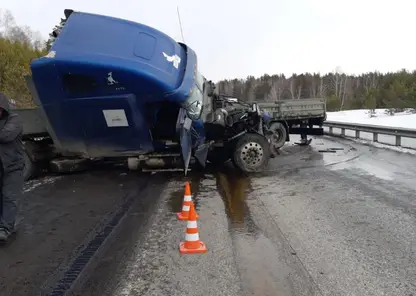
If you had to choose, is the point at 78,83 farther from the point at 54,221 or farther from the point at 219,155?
the point at 219,155

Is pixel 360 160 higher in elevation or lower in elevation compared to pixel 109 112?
lower

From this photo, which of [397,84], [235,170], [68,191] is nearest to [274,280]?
[68,191]

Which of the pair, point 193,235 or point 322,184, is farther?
point 322,184

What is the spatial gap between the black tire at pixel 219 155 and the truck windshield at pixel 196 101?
4.53 feet

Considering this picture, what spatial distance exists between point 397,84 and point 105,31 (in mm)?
68840

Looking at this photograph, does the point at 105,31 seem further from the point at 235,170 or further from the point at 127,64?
the point at 235,170

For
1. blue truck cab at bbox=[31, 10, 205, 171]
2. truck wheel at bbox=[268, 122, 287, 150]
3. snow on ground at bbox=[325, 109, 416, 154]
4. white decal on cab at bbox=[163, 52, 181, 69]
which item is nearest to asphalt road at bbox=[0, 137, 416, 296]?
blue truck cab at bbox=[31, 10, 205, 171]

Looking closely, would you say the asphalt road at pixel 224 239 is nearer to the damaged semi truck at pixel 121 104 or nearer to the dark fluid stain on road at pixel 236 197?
the dark fluid stain on road at pixel 236 197

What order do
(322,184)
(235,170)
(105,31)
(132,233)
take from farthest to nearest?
1. (235,170)
2. (322,184)
3. (105,31)
4. (132,233)

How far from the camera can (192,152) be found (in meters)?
8.35

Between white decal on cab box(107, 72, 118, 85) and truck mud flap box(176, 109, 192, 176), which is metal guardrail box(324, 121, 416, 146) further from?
white decal on cab box(107, 72, 118, 85)

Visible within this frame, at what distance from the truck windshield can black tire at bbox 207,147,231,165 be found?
4.53 ft

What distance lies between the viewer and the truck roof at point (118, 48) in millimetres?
6520

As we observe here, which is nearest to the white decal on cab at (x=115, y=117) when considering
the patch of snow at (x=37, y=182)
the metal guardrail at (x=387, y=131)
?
the patch of snow at (x=37, y=182)
